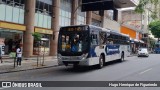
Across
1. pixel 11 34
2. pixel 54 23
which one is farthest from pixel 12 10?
pixel 54 23

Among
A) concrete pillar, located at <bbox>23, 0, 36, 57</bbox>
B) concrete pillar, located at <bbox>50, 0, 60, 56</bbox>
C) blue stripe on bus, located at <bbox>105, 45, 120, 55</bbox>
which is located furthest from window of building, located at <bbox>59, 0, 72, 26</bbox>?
blue stripe on bus, located at <bbox>105, 45, 120, 55</bbox>

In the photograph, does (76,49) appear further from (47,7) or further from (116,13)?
(116,13)

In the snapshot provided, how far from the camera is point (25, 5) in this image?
30.0 meters

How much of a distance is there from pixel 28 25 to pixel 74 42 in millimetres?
12086

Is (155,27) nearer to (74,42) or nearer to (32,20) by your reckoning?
(32,20)

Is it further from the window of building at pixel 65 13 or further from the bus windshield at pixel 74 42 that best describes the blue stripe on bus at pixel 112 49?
the window of building at pixel 65 13

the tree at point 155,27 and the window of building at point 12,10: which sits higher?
the tree at point 155,27

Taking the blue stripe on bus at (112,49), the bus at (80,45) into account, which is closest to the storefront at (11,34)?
the bus at (80,45)

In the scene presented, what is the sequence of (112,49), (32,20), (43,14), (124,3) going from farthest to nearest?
(124,3)
(43,14)
(32,20)
(112,49)

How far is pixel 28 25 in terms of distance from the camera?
29688 millimetres

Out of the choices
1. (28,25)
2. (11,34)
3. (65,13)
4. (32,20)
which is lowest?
(11,34)

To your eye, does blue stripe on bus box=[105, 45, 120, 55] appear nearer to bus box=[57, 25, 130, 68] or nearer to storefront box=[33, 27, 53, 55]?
bus box=[57, 25, 130, 68]

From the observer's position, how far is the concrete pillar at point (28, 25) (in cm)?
2964

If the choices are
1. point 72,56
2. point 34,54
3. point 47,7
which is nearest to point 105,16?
point 47,7
